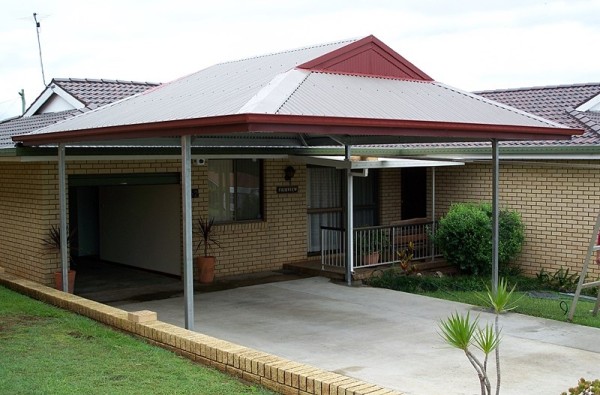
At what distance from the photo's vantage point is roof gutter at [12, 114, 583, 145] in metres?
7.97

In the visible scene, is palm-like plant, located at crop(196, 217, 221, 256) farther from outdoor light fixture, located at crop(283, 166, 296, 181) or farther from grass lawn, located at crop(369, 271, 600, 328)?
grass lawn, located at crop(369, 271, 600, 328)

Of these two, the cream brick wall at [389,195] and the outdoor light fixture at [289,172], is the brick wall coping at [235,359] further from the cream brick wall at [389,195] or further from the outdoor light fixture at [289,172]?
the cream brick wall at [389,195]

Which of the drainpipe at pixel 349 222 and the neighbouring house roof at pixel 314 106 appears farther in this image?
the drainpipe at pixel 349 222

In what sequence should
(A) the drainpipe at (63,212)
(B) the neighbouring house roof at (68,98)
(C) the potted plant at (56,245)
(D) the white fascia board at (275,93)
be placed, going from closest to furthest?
1. (D) the white fascia board at (275,93)
2. (A) the drainpipe at (63,212)
3. (C) the potted plant at (56,245)
4. (B) the neighbouring house roof at (68,98)

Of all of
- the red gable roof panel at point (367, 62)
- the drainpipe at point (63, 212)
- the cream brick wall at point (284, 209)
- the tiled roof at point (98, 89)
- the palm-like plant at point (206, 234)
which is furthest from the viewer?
the tiled roof at point (98, 89)

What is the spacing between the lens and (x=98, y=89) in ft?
54.6

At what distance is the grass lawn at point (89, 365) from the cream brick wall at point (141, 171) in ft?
11.4

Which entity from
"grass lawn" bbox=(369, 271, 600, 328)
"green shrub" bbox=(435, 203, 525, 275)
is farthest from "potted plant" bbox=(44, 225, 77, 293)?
"green shrub" bbox=(435, 203, 525, 275)

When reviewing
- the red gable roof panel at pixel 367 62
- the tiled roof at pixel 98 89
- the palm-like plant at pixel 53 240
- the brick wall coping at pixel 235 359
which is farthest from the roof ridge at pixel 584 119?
the palm-like plant at pixel 53 240

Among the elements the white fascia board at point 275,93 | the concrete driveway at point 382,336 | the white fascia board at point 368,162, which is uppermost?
the white fascia board at point 275,93

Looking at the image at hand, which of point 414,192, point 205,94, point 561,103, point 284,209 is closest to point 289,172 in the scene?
point 284,209

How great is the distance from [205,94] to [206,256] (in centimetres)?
538

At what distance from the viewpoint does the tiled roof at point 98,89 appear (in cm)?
1556

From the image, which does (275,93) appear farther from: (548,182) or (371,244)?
(548,182)
